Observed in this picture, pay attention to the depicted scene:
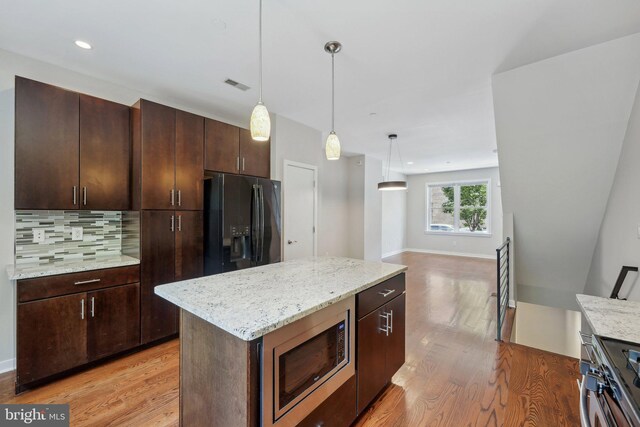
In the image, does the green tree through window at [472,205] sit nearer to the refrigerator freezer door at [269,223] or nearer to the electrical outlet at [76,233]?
the refrigerator freezer door at [269,223]

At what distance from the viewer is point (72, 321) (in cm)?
226

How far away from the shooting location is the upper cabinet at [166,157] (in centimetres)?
266

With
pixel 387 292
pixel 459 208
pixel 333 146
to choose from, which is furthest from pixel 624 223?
pixel 459 208

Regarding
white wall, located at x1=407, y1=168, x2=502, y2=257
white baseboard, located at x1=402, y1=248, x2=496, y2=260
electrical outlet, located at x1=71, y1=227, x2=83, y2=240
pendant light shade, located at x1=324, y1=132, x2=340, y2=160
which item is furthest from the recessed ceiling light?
A: white baseboard, located at x1=402, y1=248, x2=496, y2=260

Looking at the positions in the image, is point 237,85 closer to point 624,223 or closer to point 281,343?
point 281,343

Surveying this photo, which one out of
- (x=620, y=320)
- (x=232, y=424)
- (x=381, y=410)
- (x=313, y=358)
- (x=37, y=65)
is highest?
(x=37, y=65)

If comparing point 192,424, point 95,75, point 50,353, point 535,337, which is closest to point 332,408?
point 192,424

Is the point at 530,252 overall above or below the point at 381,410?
above

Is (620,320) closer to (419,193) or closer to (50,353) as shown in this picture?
(50,353)

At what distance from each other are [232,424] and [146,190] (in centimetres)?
231

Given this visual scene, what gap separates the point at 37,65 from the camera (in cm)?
249

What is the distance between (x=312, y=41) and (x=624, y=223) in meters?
3.50

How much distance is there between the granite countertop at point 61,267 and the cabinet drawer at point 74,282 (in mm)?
38

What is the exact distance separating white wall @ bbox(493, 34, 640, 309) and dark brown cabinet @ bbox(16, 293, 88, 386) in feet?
14.6
